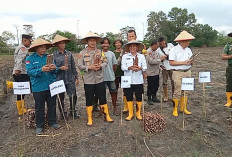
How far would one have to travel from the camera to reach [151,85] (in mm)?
6039

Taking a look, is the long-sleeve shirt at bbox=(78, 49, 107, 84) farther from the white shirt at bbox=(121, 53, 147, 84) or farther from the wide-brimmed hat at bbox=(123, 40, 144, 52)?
the wide-brimmed hat at bbox=(123, 40, 144, 52)

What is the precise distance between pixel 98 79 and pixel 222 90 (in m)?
4.91

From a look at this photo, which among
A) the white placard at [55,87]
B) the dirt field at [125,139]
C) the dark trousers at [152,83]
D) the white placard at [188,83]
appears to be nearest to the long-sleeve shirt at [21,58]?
the dirt field at [125,139]

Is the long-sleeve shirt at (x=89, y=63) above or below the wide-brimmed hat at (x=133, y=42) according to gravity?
below

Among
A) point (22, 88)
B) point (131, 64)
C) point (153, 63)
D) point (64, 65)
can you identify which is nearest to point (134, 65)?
point (131, 64)

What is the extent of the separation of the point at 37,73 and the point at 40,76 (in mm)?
148

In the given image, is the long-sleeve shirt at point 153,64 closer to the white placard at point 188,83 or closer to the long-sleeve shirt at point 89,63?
the white placard at point 188,83

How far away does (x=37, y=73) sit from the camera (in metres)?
4.31

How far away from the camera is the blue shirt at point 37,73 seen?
4.34 meters

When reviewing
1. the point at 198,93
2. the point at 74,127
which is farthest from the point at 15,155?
the point at 198,93

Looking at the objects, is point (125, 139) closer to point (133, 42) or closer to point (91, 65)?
point (91, 65)

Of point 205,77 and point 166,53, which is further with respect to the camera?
point 166,53

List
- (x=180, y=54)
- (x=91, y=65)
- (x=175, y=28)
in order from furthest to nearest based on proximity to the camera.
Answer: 1. (x=175, y=28)
2. (x=180, y=54)
3. (x=91, y=65)

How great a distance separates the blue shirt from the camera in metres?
4.34
